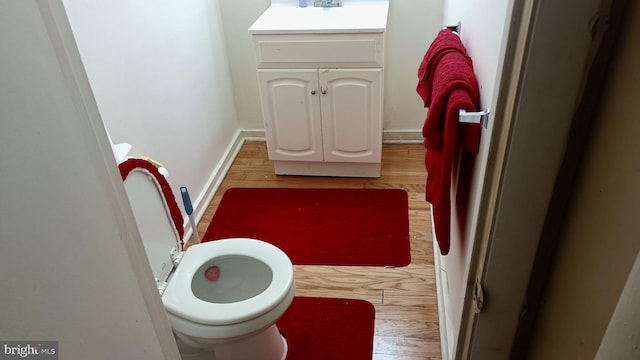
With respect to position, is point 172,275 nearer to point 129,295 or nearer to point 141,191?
point 141,191

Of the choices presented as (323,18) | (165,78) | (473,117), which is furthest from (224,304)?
(323,18)

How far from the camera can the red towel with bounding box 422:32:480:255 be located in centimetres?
106

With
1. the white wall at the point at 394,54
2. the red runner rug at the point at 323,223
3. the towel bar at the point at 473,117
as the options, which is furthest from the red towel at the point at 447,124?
the white wall at the point at 394,54

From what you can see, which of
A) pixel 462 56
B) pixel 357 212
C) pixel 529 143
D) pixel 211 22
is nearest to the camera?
pixel 529 143

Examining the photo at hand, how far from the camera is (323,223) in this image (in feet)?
7.24

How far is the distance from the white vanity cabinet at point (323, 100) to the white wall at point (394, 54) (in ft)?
1.33

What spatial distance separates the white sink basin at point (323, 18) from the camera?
207 centimetres

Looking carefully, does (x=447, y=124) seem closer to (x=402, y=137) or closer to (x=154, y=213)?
(x=154, y=213)

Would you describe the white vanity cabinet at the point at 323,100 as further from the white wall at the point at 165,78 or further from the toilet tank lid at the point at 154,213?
the toilet tank lid at the point at 154,213

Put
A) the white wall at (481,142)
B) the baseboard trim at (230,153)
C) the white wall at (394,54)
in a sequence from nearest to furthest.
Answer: the white wall at (481,142), the baseboard trim at (230,153), the white wall at (394,54)

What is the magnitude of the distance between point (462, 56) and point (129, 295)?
0.99 metres

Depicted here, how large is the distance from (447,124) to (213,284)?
0.97 m

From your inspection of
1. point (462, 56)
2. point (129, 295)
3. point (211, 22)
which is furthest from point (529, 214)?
point (211, 22)

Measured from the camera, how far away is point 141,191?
53.0 inches
